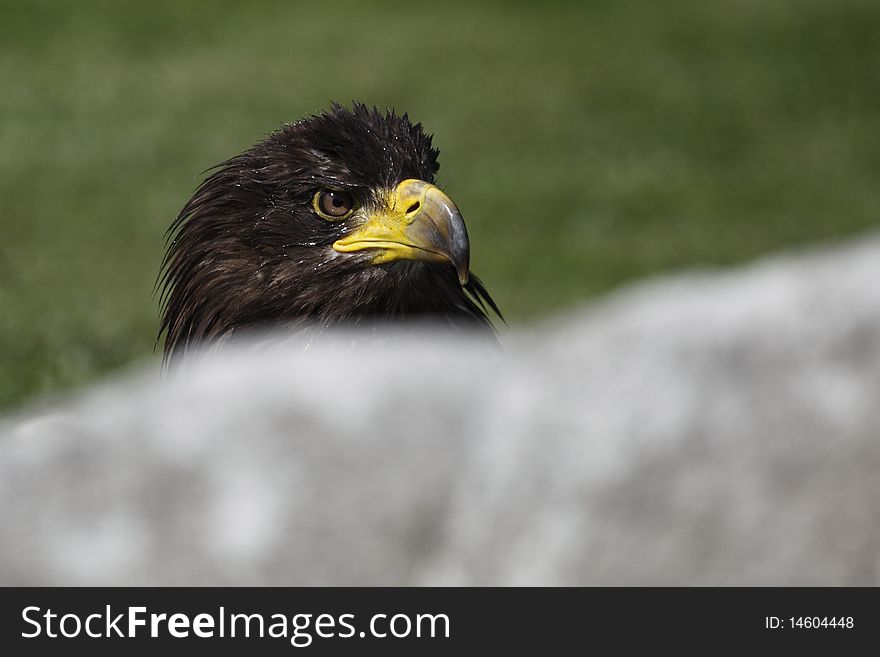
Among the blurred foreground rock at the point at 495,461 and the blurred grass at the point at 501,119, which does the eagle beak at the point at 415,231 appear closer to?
the blurred foreground rock at the point at 495,461

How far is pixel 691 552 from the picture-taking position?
1.94m

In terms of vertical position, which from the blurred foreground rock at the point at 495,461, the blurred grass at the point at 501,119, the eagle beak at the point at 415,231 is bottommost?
the blurred foreground rock at the point at 495,461

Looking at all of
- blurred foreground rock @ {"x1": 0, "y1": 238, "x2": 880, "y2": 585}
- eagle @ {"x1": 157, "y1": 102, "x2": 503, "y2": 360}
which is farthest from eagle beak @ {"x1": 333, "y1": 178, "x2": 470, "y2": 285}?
blurred foreground rock @ {"x1": 0, "y1": 238, "x2": 880, "y2": 585}

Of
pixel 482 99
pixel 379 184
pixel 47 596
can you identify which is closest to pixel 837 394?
pixel 47 596

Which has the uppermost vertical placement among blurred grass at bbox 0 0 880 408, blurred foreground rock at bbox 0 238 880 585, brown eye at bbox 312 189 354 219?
blurred grass at bbox 0 0 880 408

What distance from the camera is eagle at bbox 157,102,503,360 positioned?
13.6 ft

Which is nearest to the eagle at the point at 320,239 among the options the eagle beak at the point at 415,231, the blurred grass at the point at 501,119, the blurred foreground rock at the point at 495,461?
the eagle beak at the point at 415,231

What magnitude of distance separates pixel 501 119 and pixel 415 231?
10.7m

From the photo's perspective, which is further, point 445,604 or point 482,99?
point 482,99

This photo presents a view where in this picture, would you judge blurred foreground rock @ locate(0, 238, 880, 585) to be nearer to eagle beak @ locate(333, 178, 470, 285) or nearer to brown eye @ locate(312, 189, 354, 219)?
eagle beak @ locate(333, 178, 470, 285)

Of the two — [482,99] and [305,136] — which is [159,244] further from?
[305,136]

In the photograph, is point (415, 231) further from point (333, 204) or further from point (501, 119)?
point (501, 119)

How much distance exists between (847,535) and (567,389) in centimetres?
45

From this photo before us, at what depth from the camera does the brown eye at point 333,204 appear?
4254mm
